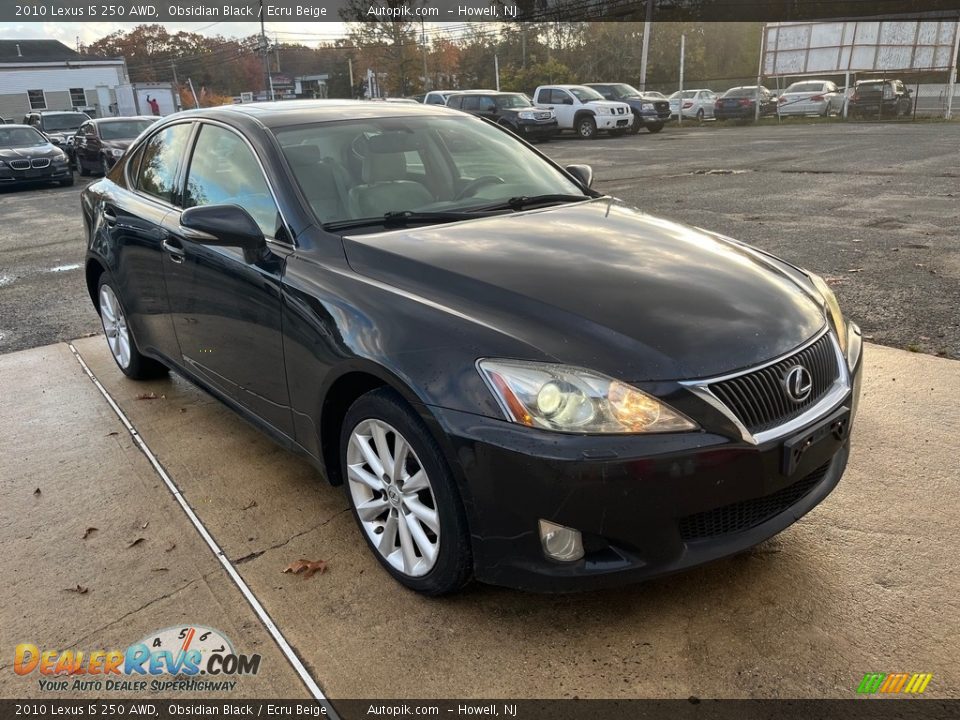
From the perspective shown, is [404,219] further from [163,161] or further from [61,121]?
[61,121]

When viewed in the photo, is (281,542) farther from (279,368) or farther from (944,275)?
(944,275)

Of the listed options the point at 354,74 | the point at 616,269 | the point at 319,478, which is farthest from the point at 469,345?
the point at 354,74

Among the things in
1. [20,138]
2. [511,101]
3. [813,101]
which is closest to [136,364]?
[20,138]

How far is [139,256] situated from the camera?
426cm

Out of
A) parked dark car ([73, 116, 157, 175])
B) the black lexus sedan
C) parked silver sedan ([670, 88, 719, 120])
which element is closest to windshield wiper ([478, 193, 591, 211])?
the black lexus sedan

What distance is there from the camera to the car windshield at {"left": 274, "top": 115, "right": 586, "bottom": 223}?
330 cm

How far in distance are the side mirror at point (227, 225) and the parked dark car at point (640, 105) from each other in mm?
25939

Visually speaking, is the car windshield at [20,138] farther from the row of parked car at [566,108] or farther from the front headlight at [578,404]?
the front headlight at [578,404]

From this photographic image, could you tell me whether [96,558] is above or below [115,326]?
below

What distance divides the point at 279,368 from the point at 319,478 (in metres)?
0.71

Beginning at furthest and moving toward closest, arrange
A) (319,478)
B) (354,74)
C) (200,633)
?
(354,74), (319,478), (200,633)

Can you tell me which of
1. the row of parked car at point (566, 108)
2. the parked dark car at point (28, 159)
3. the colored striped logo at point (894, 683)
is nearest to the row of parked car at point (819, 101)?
the row of parked car at point (566, 108)

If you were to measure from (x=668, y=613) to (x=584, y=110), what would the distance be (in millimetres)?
25132

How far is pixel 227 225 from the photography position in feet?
10.0
